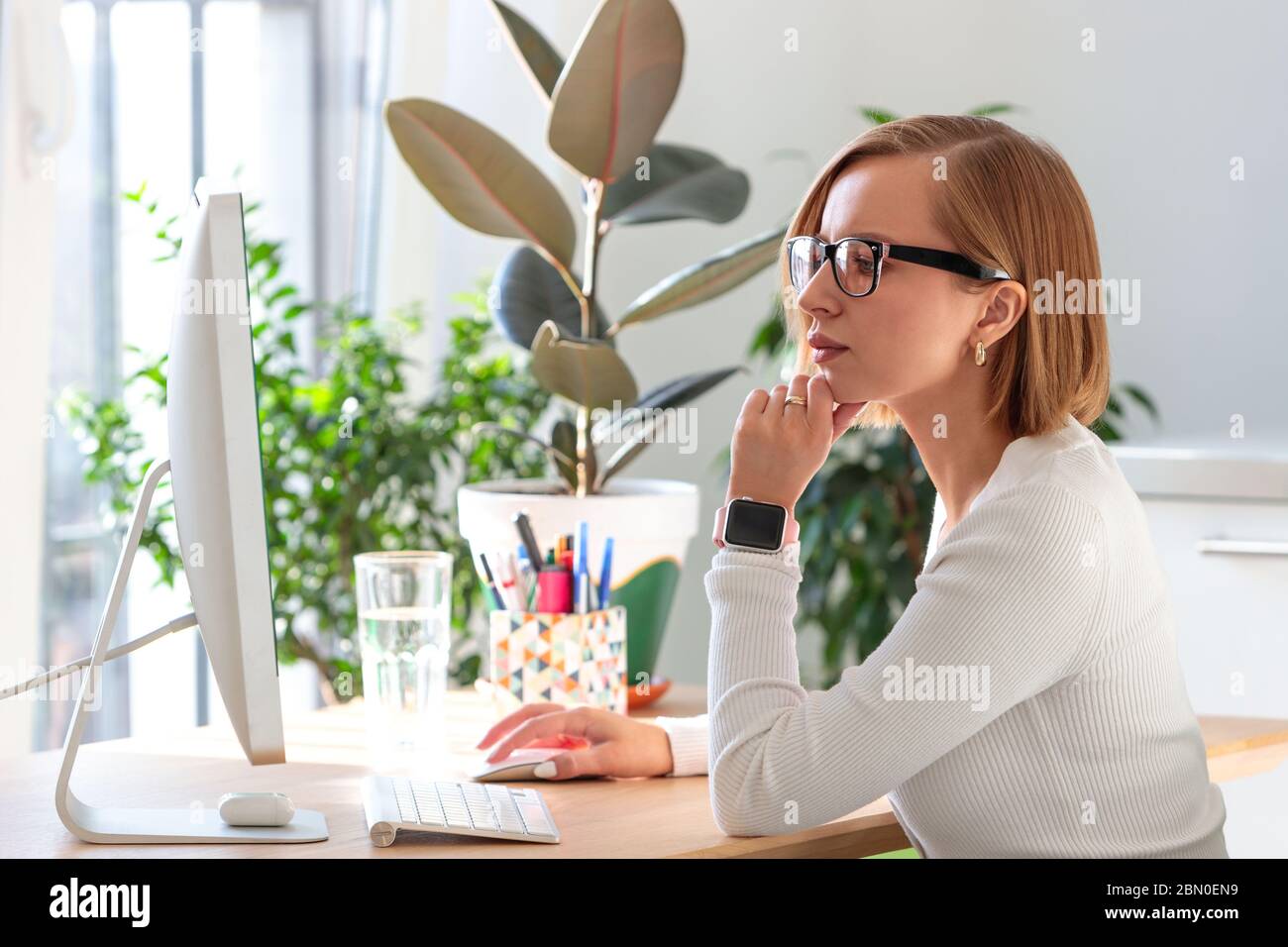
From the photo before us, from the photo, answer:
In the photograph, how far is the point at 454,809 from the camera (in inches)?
46.6

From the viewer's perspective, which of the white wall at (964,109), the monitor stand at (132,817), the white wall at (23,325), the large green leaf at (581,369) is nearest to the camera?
the monitor stand at (132,817)

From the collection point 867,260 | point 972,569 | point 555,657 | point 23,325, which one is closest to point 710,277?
point 555,657

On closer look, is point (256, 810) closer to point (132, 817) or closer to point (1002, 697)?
point (132, 817)

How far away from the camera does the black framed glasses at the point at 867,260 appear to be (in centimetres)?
115

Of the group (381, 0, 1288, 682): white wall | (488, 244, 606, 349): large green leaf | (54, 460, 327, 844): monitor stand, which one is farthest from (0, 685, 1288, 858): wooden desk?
(381, 0, 1288, 682): white wall

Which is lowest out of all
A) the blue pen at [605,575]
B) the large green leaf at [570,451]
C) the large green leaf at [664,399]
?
the blue pen at [605,575]

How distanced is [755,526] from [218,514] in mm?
419

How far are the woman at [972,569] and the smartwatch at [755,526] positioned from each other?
0.02 m

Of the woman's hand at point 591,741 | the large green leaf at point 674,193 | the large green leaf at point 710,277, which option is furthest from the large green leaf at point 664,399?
the woman's hand at point 591,741

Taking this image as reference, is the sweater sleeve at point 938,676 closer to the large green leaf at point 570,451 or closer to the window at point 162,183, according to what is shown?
the large green leaf at point 570,451

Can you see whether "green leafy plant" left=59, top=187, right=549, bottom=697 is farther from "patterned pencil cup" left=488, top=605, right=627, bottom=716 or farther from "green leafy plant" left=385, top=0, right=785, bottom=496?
"patterned pencil cup" left=488, top=605, right=627, bottom=716

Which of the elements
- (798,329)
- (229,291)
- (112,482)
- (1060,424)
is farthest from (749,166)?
(229,291)

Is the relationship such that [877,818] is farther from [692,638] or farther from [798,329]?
[692,638]

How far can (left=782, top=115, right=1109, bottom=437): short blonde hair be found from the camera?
115 centimetres
